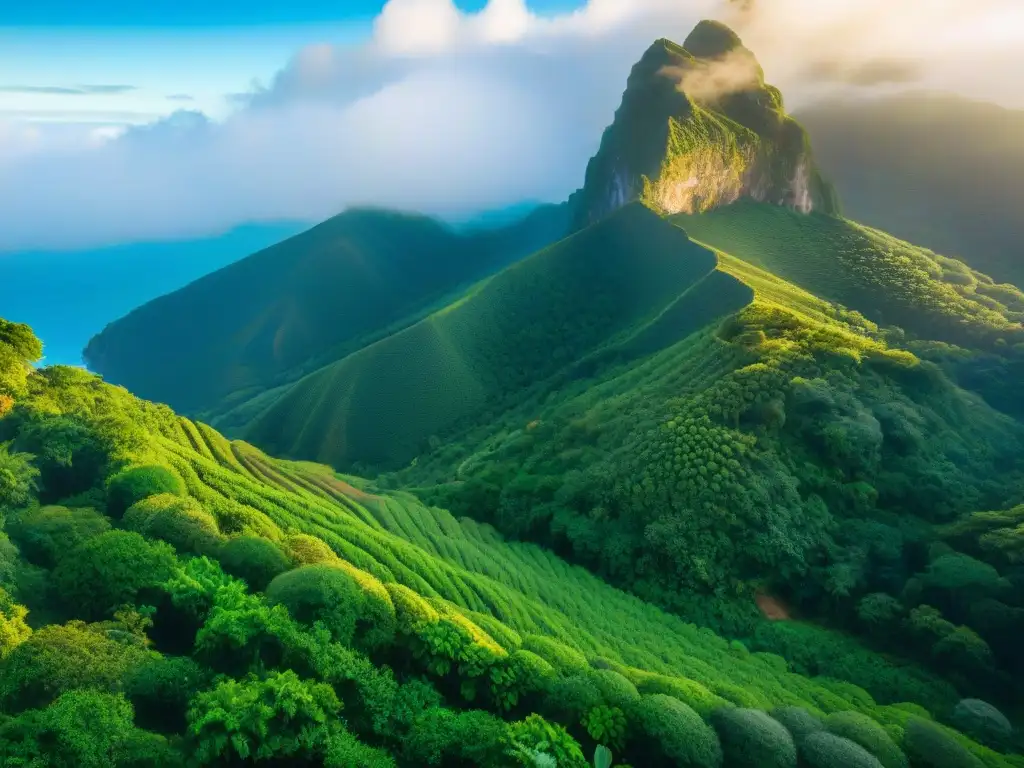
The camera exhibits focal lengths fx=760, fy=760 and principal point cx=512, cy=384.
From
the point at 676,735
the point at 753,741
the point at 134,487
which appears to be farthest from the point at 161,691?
the point at 753,741

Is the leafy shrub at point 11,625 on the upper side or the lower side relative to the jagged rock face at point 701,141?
lower

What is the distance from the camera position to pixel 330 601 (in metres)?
22.9

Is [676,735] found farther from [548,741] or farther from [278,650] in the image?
[278,650]

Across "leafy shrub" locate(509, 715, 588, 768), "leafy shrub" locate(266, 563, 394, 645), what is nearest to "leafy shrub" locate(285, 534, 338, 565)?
"leafy shrub" locate(266, 563, 394, 645)

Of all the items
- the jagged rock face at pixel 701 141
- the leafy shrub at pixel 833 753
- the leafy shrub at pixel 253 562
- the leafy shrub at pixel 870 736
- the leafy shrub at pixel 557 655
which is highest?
the jagged rock face at pixel 701 141

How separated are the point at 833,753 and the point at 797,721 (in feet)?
5.74

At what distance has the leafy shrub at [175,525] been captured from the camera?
85.9ft

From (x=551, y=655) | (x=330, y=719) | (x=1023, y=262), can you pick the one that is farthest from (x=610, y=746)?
(x=1023, y=262)

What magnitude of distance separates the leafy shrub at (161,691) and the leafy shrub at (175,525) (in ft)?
20.0

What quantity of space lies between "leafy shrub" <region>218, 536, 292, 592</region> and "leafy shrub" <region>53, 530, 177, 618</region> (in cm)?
194

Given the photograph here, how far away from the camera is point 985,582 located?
4206 cm

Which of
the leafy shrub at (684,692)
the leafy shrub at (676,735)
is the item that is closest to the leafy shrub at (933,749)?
the leafy shrub at (684,692)

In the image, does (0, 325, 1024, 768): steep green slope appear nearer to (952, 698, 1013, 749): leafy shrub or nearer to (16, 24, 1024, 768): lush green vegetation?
(16, 24, 1024, 768): lush green vegetation

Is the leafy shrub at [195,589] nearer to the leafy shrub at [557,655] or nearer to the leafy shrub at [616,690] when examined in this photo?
the leafy shrub at [557,655]
